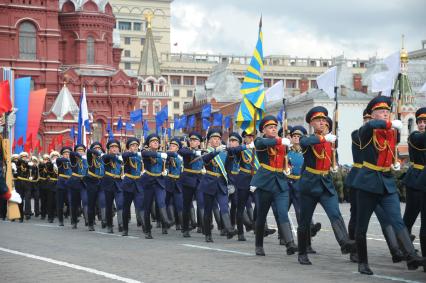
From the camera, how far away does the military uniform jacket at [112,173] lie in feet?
62.8

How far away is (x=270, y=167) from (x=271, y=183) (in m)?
0.25

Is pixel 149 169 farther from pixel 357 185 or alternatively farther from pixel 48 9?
pixel 48 9

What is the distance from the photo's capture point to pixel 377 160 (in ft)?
35.9

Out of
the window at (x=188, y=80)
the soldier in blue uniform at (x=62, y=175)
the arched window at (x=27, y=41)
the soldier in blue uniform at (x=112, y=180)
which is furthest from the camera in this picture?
the window at (x=188, y=80)

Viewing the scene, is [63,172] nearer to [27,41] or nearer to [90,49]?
[27,41]

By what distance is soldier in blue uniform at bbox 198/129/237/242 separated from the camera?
16.0 meters

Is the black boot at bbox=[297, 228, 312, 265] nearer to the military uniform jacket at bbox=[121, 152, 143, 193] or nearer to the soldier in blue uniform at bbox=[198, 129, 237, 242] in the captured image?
the soldier in blue uniform at bbox=[198, 129, 237, 242]

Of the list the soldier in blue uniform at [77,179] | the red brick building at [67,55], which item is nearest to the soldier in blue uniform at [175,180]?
the soldier in blue uniform at [77,179]

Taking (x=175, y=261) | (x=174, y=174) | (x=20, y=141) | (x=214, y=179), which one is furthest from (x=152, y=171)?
(x=20, y=141)

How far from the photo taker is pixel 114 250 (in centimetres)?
1438

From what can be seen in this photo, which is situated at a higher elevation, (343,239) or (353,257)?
(343,239)

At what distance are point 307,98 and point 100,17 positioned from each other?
21.2 m

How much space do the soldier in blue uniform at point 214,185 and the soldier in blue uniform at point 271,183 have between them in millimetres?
2591

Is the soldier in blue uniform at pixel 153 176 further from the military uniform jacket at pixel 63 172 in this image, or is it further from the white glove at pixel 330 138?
the white glove at pixel 330 138
